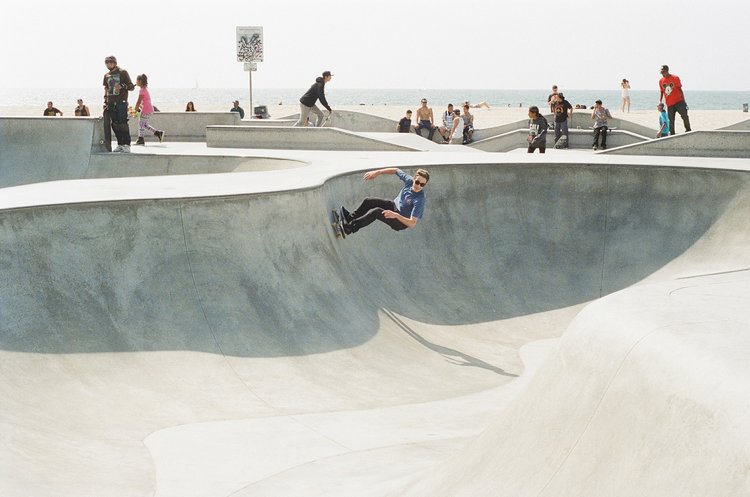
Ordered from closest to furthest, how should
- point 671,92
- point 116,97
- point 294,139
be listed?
point 116,97 < point 671,92 < point 294,139

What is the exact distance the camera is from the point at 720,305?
494cm

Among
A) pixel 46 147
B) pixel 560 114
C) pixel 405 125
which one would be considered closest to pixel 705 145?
pixel 560 114

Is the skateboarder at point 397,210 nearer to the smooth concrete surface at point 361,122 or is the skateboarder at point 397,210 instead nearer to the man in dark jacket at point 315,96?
the man in dark jacket at point 315,96

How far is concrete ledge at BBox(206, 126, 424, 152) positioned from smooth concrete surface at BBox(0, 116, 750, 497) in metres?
7.16

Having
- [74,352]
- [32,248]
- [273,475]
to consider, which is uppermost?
[32,248]

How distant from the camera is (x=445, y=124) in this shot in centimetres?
2808

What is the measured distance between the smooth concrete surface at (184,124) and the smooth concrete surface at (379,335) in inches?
479

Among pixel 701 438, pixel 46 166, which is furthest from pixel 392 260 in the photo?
pixel 46 166

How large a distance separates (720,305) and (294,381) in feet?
15.1

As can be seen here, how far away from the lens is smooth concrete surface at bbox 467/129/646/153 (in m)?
25.0

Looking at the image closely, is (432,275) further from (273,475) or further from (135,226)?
(273,475)

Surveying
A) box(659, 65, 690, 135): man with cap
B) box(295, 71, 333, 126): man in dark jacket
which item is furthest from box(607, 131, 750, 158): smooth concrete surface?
box(295, 71, 333, 126): man in dark jacket

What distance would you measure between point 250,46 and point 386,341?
20.4m

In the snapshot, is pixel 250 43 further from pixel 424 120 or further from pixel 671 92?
pixel 671 92
